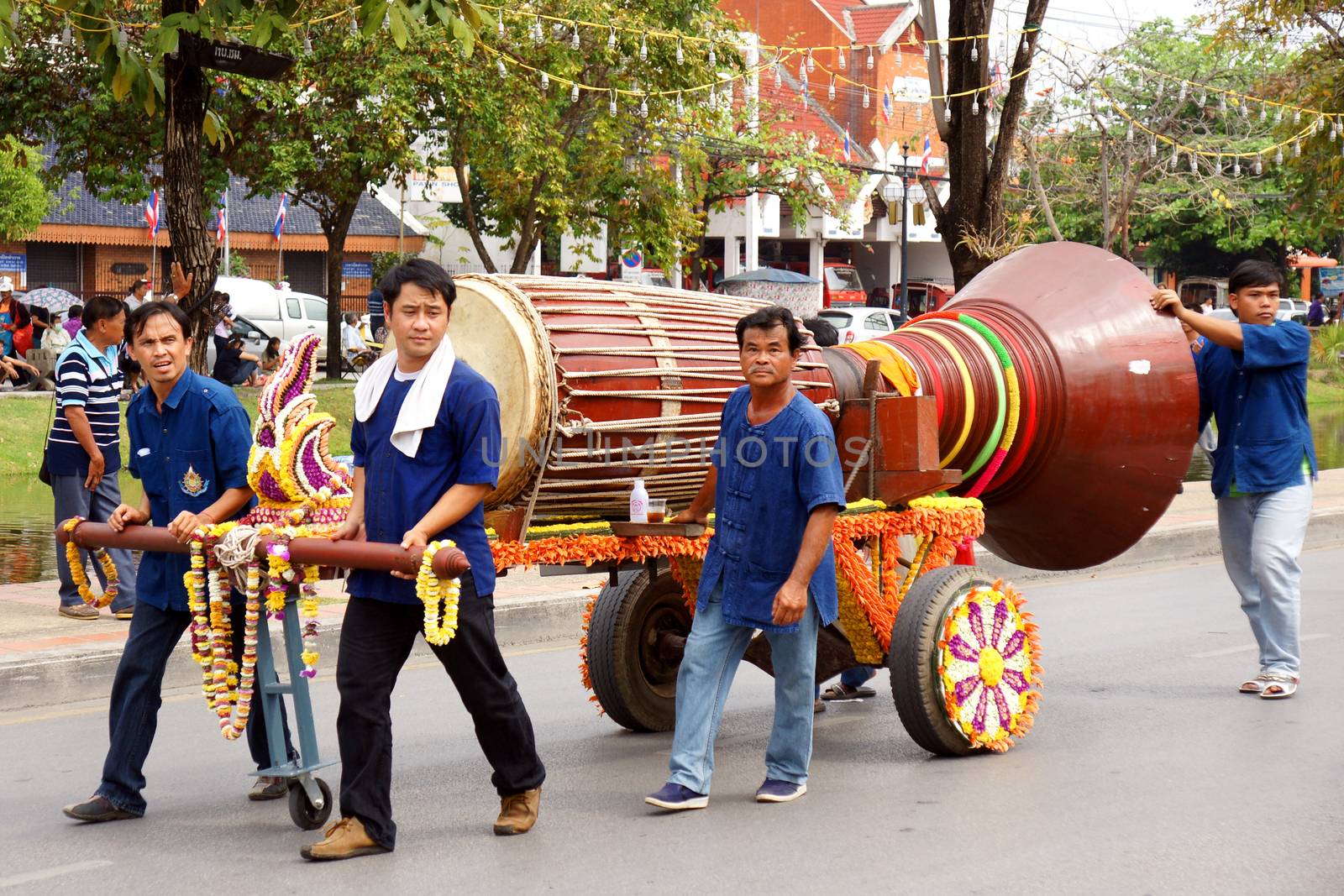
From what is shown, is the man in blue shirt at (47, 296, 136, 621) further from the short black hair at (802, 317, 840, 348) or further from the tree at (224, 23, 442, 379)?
the tree at (224, 23, 442, 379)

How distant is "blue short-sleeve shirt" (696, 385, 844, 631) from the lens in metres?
5.14

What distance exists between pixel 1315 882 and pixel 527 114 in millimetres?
19348

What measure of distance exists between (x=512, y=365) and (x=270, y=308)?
25.0 meters

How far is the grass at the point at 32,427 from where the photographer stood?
1836 centimetres

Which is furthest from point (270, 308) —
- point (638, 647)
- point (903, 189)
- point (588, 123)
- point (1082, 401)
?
point (1082, 401)

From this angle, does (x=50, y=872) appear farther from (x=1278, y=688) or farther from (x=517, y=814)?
(x=1278, y=688)

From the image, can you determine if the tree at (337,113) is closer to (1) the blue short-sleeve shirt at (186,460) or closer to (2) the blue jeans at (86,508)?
(2) the blue jeans at (86,508)

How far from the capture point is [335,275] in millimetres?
27172

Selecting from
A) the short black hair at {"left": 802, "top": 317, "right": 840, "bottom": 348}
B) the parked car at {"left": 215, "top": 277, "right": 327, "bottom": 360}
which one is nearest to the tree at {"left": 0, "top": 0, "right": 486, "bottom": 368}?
the short black hair at {"left": 802, "top": 317, "right": 840, "bottom": 348}

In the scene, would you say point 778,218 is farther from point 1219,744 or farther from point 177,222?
point 1219,744

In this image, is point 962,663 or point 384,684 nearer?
point 384,684

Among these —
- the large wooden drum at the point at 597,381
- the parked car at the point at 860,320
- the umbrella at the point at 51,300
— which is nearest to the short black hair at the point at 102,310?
the large wooden drum at the point at 597,381

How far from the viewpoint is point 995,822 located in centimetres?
512

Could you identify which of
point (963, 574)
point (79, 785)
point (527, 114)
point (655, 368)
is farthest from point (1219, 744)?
point (527, 114)
